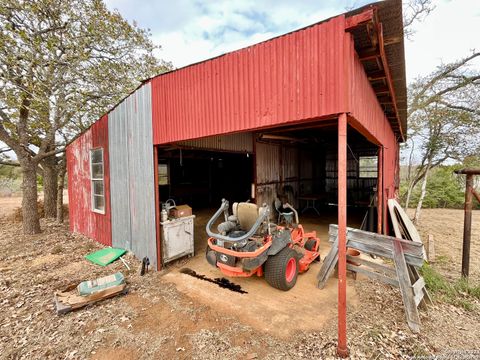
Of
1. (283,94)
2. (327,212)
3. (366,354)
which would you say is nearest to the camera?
(366,354)

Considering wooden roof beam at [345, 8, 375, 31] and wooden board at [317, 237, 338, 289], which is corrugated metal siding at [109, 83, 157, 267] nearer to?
wooden board at [317, 237, 338, 289]

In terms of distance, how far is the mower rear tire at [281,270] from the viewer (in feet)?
10.9

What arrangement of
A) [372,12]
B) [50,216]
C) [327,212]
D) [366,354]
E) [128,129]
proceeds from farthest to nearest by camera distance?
[327,212] < [50,216] < [128,129] < [366,354] < [372,12]

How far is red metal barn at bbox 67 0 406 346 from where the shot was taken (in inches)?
91.2

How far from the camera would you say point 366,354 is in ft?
7.25

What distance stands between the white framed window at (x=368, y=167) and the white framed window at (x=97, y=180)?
11.7m

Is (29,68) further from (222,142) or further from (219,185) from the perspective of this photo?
(219,185)

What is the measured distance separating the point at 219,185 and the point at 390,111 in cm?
895

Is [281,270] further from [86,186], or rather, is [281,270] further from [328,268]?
[86,186]

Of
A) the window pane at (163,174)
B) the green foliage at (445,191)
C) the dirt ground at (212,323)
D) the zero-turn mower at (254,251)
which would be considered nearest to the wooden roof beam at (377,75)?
the zero-turn mower at (254,251)

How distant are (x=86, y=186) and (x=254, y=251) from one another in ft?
20.1

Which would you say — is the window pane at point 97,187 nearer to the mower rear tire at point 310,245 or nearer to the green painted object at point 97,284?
the green painted object at point 97,284

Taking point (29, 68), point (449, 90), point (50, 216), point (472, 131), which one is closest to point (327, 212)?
point (472, 131)

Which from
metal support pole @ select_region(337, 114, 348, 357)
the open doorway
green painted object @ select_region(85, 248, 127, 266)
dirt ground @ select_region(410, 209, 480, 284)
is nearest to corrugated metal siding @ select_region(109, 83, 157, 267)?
green painted object @ select_region(85, 248, 127, 266)
